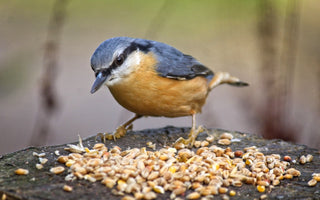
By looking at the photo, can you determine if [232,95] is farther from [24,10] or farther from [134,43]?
[24,10]

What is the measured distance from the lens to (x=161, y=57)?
449 centimetres

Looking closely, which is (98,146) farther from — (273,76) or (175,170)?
(273,76)

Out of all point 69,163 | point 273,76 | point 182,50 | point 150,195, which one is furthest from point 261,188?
point 182,50

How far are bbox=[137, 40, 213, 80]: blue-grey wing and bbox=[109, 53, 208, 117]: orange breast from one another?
0.06 m

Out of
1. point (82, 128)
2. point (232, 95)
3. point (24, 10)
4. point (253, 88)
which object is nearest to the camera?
point (253, 88)

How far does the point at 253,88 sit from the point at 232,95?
1.30 meters

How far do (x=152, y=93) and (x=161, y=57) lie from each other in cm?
43

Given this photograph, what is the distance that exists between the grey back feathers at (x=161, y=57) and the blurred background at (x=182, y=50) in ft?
2.06

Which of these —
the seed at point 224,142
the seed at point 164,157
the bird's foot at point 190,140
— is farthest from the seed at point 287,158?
the seed at point 164,157

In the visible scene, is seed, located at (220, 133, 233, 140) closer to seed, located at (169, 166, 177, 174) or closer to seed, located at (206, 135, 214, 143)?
seed, located at (206, 135, 214, 143)

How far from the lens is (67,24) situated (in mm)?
8758

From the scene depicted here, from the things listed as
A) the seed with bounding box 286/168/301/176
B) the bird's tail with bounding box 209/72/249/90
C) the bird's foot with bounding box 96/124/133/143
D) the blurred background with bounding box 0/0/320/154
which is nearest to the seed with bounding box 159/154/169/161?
the bird's foot with bounding box 96/124/133/143

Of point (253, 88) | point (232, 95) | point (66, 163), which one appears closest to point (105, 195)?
point (66, 163)

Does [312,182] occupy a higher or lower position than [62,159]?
lower
